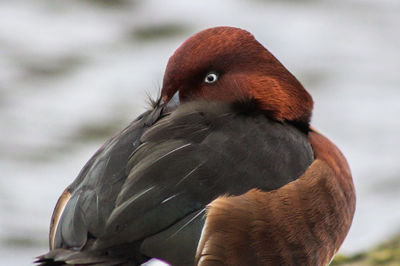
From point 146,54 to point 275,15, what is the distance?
1.56 m

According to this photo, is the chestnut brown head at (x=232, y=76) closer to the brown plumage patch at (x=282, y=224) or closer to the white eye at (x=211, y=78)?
the white eye at (x=211, y=78)

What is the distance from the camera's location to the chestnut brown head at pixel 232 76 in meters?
4.27

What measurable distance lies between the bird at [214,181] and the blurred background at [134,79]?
7.15 ft

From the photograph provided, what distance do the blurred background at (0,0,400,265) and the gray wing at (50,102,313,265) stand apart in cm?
240

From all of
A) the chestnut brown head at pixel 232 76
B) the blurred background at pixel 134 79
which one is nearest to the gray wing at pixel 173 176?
the chestnut brown head at pixel 232 76

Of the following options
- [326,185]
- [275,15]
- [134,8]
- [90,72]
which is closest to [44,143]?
[90,72]

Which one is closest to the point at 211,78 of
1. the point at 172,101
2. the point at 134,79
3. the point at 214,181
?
the point at 172,101

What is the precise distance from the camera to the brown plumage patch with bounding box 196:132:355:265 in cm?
385

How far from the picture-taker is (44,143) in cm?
754

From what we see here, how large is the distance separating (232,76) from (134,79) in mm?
3936

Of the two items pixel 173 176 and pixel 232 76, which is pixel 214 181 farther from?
pixel 232 76

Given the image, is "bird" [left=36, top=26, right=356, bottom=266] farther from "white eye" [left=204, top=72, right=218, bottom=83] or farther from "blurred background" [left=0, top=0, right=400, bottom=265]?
"blurred background" [left=0, top=0, right=400, bottom=265]

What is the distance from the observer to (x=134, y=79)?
8219 mm

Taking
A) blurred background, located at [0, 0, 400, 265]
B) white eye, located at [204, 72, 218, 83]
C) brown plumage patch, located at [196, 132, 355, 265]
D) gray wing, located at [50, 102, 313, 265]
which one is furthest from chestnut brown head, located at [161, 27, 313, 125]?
blurred background, located at [0, 0, 400, 265]
